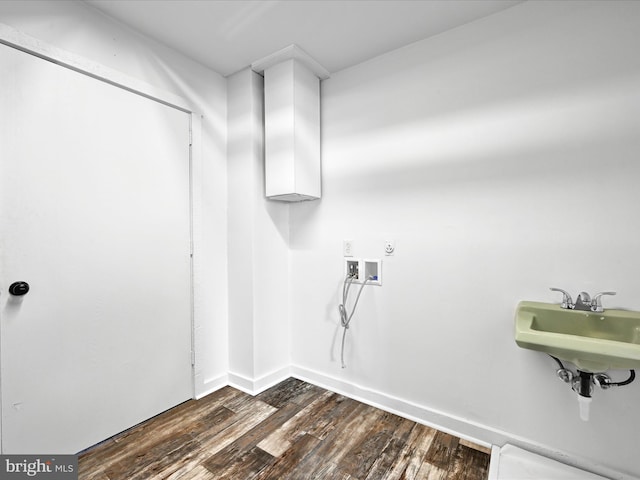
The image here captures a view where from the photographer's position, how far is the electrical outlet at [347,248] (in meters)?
2.19

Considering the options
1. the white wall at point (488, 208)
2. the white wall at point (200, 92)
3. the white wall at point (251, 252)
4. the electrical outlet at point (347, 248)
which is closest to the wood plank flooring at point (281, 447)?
the white wall at point (488, 208)

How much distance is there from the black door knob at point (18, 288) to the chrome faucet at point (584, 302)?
8.27 feet

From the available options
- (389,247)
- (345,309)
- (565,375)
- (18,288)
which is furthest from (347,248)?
(18,288)

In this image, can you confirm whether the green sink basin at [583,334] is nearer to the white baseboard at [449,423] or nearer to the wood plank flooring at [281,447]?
the white baseboard at [449,423]

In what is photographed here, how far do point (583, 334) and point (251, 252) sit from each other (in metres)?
1.94

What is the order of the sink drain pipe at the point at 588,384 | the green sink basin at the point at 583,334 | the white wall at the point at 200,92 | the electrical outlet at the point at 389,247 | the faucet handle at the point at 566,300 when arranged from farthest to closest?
the electrical outlet at the point at 389,247
the white wall at the point at 200,92
the faucet handle at the point at 566,300
the sink drain pipe at the point at 588,384
the green sink basin at the point at 583,334

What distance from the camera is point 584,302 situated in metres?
1.42

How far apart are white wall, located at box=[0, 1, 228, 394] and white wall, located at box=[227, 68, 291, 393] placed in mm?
76

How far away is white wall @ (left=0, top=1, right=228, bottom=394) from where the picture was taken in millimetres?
1574

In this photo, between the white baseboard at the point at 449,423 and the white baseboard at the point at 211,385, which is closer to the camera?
the white baseboard at the point at 449,423

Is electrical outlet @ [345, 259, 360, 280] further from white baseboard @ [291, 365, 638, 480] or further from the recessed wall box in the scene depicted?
white baseboard @ [291, 365, 638, 480]

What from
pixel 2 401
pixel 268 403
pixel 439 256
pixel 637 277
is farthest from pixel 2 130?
pixel 637 277

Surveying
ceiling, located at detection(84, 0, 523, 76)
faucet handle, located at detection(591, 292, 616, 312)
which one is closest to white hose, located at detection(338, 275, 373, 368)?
faucet handle, located at detection(591, 292, 616, 312)

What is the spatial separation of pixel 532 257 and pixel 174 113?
7.69 feet
